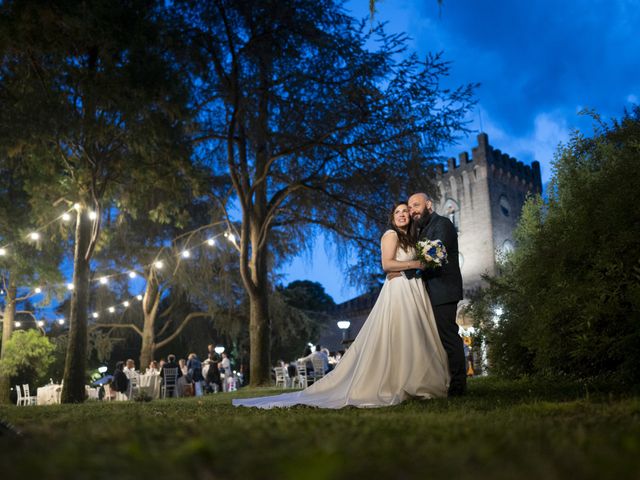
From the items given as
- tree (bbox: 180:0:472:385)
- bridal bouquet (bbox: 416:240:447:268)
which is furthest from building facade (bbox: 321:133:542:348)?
bridal bouquet (bbox: 416:240:447:268)

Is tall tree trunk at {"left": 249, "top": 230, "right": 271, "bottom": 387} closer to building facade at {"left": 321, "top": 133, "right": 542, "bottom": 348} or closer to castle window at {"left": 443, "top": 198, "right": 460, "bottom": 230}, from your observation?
building facade at {"left": 321, "top": 133, "right": 542, "bottom": 348}

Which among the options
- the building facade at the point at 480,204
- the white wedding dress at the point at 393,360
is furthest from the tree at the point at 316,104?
the building facade at the point at 480,204

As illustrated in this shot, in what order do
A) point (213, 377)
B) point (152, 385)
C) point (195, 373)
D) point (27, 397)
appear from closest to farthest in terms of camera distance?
point (152, 385), point (195, 373), point (213, 377), point (27, 397)

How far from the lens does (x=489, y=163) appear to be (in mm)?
44938

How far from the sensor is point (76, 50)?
10969 mm

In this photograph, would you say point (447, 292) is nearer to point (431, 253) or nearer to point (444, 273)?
point (444, 273)

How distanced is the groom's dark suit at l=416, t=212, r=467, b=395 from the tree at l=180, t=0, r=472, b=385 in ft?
27.3

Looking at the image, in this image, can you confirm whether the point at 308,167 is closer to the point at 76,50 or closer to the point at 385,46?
the point at 385,46

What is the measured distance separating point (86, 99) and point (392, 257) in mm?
7520

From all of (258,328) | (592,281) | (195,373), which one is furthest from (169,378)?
(592,281)

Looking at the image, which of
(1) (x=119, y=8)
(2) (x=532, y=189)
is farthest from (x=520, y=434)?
(2) (x=532, y=189)

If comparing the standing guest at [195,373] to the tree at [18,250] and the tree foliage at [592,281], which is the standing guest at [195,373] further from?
the tree foliage at [592,281]

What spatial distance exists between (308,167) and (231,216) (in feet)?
16.1

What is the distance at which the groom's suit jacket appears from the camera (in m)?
5.97
